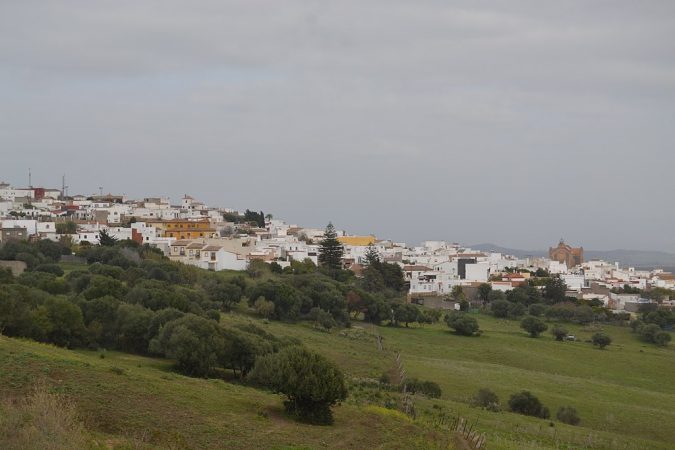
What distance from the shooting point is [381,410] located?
2461cm

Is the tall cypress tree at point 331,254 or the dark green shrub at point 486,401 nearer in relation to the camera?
the dark green shrub at point 486,401

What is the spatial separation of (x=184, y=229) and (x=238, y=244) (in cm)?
1173

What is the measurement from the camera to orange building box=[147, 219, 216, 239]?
96.4 m

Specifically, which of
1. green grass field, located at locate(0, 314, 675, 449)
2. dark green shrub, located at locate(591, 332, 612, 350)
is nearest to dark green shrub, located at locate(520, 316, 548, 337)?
green grass field, located at locate(0, 314, 675, 449)

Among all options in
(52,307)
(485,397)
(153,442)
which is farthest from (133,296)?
(153,442)

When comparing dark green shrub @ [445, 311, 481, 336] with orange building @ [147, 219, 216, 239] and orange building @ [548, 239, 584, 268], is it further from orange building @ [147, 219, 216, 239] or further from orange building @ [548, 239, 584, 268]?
orange building @ [548, 239, 584, 268]

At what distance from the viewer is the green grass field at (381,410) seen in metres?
19.3

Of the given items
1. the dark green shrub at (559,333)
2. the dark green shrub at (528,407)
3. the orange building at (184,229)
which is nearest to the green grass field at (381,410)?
the dark green shrub at (528,407)

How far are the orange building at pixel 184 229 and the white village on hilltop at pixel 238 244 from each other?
0.12 meters

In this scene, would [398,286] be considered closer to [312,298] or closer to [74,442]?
[312,298]

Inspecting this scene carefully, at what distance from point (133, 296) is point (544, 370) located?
86.9 feet

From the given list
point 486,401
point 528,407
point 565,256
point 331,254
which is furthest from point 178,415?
point 565,256

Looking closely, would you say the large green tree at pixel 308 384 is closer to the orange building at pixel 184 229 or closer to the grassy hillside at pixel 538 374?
the grassy hillside at pixel 538 374

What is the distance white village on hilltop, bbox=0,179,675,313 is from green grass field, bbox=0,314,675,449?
1028 inches
